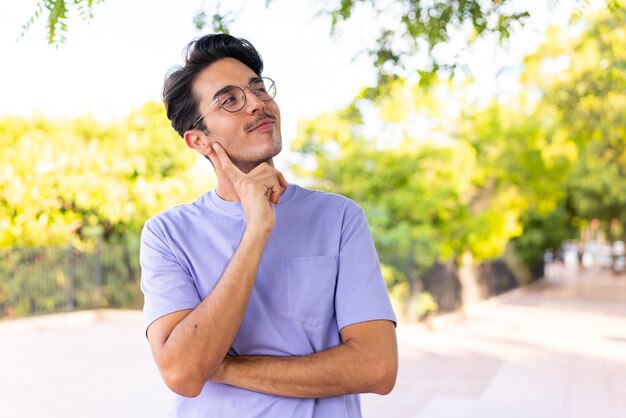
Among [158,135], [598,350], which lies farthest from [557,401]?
[158,135]

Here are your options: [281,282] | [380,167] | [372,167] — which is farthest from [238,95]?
[372,167]

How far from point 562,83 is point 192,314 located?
45.0 feet

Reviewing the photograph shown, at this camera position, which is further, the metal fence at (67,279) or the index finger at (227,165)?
the metal fence at (67,279)

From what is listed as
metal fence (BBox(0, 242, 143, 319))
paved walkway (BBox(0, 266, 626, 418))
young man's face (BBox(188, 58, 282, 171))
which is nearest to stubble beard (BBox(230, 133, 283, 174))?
young man's face (BBox(188, 58, 282, 171))

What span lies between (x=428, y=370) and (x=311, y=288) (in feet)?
26.0

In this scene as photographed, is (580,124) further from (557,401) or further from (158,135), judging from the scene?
(158,135)

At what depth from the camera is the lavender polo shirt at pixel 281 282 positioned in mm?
1912

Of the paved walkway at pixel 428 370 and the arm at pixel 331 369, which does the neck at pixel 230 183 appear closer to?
the arm at pixel 331 369

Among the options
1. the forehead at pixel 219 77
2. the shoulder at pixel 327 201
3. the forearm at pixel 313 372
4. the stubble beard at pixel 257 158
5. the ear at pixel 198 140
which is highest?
the forehead at pixel 219 77

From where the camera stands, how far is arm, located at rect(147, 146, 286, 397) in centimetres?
180

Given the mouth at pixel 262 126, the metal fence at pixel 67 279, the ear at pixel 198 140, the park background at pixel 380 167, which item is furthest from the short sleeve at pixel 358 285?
the metal fence at pixel 67 279

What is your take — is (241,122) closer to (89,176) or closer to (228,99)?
(228,99)

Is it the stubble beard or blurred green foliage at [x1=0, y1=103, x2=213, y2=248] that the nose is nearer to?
the stubble beard

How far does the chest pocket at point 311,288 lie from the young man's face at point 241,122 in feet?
1.01
